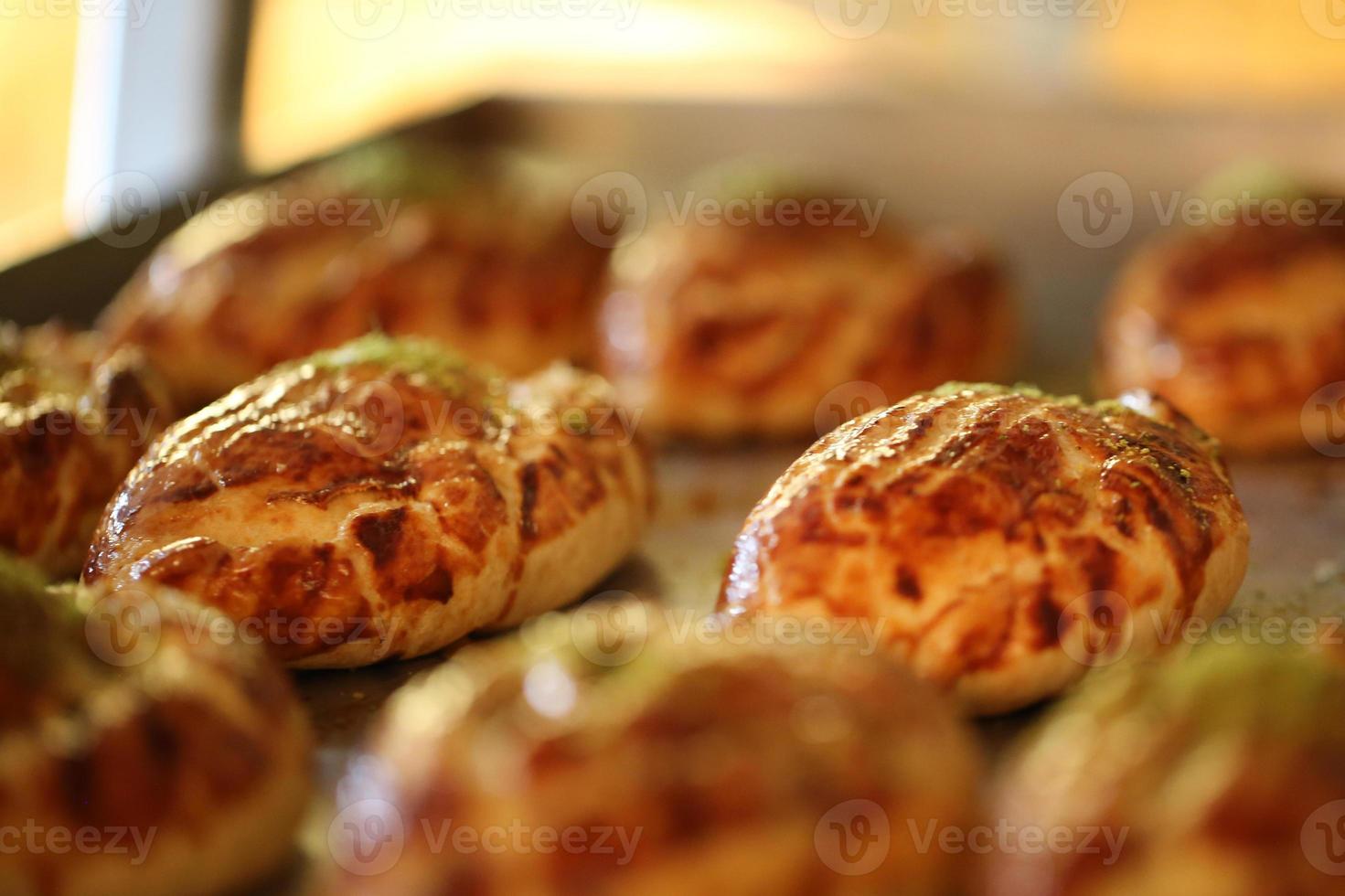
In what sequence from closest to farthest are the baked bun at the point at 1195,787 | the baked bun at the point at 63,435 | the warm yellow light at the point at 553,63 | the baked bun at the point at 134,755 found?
the baked bun at the point at 1195,787 → the baked bun at the point at 134,755 → the baked bun at the point at 63,435 → the warm yellow light at the point at 553,63

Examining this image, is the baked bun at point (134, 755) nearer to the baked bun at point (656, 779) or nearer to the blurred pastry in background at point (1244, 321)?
the baked bun at point (656, 779)

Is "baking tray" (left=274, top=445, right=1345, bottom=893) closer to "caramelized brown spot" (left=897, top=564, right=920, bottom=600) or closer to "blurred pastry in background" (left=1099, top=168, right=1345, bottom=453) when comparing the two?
"blurred pastry in background" (left=1099, top=168, right=1345, bottom=453)

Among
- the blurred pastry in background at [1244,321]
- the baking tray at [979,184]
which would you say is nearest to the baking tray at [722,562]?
the baking tray at [979,184]

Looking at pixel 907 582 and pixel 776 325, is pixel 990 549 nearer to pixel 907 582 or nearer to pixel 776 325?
pixel 907 582

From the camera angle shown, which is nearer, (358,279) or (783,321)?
(783,321)

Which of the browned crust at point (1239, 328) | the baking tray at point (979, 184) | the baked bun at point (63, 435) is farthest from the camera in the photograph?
the browned crust at point (1239, 328)

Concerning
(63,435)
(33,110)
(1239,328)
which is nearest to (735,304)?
(1239,328)
